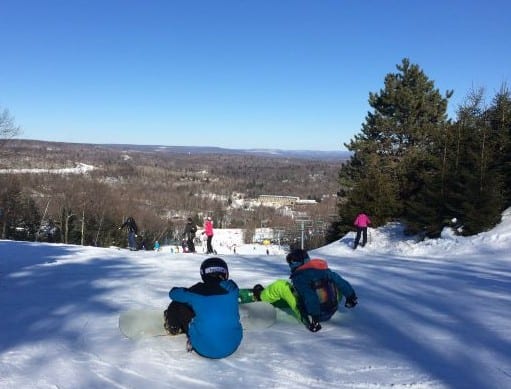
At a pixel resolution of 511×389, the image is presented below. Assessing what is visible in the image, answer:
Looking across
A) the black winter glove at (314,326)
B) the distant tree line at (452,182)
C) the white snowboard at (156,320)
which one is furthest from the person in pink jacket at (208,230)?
the black winter glove at (314,326)

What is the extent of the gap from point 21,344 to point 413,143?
3274 centimetres

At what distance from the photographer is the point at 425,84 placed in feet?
110

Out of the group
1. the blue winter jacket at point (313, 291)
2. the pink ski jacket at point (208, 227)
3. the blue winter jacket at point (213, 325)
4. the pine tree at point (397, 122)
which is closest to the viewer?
the blue winter jacket at point (213, 325)

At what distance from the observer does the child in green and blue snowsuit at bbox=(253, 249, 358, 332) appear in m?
5.79

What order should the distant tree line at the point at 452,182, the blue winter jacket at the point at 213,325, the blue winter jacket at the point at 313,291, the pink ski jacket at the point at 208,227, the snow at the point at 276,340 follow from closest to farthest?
the snow at the point at 276,340 → the blue winter jacket at the point at 213,325 → the blue winter jacket at the point at 313,291 → the distant tree line at the point at 452,182 → the pink ski jacket at the point at 208,227

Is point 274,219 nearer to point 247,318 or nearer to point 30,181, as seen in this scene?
point 30,181

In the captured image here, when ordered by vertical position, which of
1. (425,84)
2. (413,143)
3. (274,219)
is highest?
(425,84)

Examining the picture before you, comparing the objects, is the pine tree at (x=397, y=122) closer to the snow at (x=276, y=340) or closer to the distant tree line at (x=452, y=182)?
the distant tree line at (x=452, y=182)

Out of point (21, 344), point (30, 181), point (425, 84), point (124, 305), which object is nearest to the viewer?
point (21, 344)

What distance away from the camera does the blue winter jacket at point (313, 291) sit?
5785 mm

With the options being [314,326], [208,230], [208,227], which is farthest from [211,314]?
[208,230]

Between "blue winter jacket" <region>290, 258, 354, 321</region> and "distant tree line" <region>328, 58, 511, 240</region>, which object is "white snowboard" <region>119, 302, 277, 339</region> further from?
"distant tree line" <region>328, 58, 511, 240</region>

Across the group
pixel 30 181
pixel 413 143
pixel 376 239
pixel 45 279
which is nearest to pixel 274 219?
pixel 30 181

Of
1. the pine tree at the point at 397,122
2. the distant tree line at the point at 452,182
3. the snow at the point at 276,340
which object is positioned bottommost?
the snow at the point at 276,340
